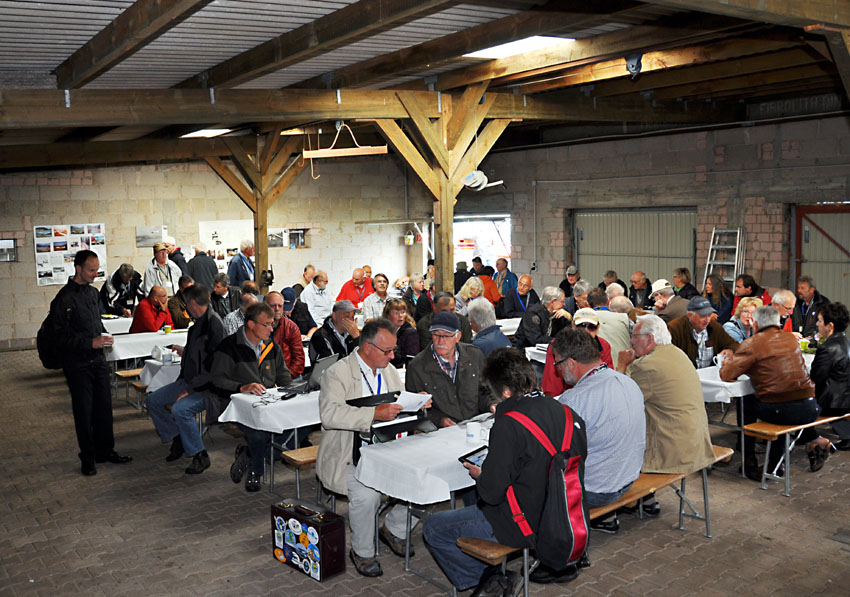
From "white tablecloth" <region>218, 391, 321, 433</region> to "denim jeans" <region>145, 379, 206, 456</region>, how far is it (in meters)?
0.80

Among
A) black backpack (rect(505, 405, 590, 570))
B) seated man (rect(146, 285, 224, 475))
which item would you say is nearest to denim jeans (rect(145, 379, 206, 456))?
seated man (rect(146, 285, 224, 475))

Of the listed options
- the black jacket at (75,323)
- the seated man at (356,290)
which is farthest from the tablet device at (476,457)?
the seated man at (356,290)

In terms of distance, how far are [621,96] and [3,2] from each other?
877 centimetres

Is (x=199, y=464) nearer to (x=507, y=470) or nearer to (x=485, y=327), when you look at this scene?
(x=485, y=327)

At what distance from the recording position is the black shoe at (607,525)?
5.57 m

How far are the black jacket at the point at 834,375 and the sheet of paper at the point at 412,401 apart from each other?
346 cm

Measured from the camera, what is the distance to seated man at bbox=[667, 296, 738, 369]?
7119 millimetres

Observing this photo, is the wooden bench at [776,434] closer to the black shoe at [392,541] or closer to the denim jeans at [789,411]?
the denim jeans at [789,411]

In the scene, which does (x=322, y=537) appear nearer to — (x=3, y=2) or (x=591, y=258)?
(x=3, y=2)

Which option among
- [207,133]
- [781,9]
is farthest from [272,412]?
[207,133]

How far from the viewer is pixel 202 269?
44.5ft

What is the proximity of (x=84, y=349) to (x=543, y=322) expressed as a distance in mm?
4416

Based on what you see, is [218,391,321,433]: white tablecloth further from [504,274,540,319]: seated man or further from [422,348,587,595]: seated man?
[504,274,540,319]: seated man

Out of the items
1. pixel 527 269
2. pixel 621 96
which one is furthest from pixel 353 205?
pixel 621 96
